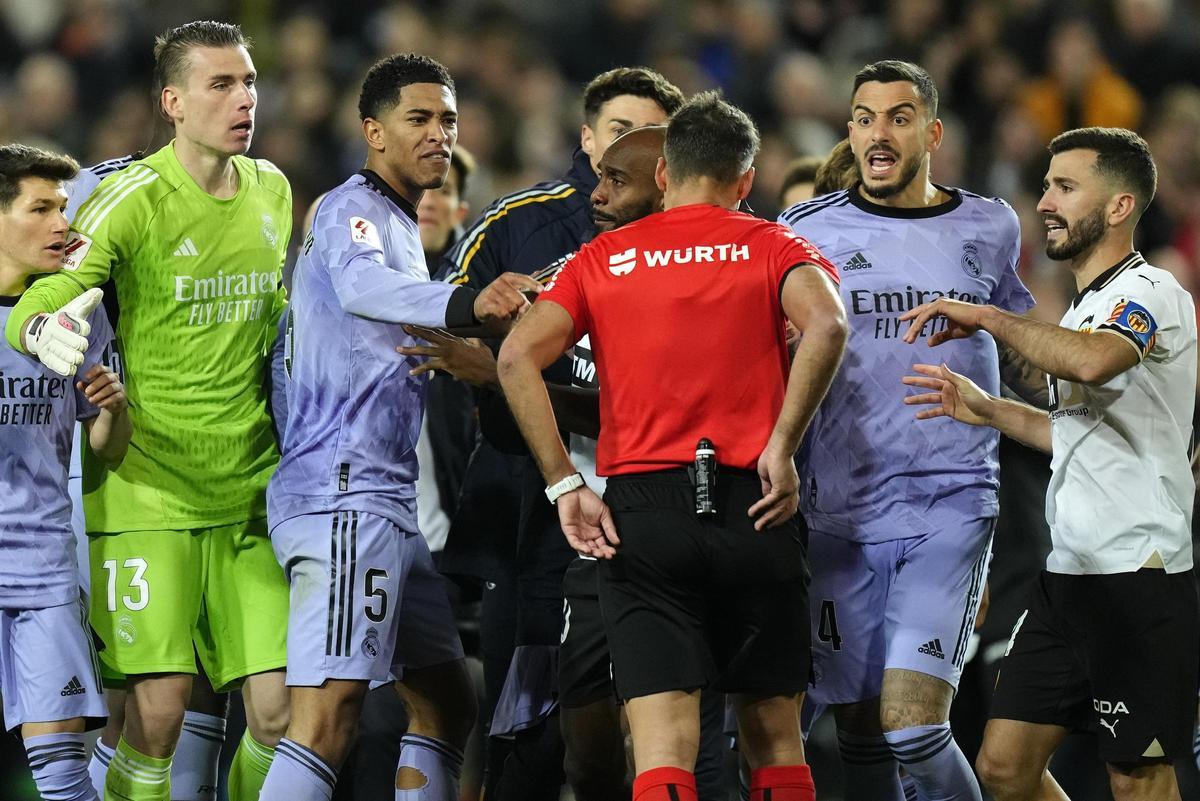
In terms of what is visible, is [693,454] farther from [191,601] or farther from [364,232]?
[191,601]

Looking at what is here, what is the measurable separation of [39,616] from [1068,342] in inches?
135

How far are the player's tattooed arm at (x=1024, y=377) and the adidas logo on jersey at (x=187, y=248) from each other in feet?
9.51

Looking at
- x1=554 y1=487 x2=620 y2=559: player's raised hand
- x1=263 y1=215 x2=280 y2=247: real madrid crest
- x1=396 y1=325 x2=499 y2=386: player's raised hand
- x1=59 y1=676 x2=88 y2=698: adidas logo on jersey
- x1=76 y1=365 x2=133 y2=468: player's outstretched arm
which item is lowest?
x1=59 y1=676 x2=88 y2=698: adidas logo on jersey

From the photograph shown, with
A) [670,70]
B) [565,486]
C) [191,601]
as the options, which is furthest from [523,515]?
[670,70]

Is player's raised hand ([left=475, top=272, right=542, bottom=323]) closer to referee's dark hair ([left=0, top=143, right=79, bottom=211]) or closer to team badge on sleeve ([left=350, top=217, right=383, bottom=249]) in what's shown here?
team badge on sleeve ([left=350, top=217, right=383, bottom=249])

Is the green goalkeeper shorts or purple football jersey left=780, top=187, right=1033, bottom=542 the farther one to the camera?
purple football jersey left=780, top=187, right=1033, bottom=542

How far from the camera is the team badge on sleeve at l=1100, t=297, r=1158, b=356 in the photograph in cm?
514

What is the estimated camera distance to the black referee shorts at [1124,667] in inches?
205

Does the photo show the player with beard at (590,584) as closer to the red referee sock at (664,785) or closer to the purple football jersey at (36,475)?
the red referee sock at (664,785)

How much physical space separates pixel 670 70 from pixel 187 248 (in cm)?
765

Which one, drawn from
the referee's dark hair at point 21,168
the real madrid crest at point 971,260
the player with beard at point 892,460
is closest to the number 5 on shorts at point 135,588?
A: the referee's dark hair at point 21,168

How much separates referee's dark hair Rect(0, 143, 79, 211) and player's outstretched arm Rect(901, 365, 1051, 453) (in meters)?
2.96

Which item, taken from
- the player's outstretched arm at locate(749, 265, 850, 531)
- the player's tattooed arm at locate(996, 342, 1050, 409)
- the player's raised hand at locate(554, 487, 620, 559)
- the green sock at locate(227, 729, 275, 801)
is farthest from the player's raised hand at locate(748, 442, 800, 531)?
the green sock at locate(227, 729, 275, 801)

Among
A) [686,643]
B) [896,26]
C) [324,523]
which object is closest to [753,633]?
[686,643]
